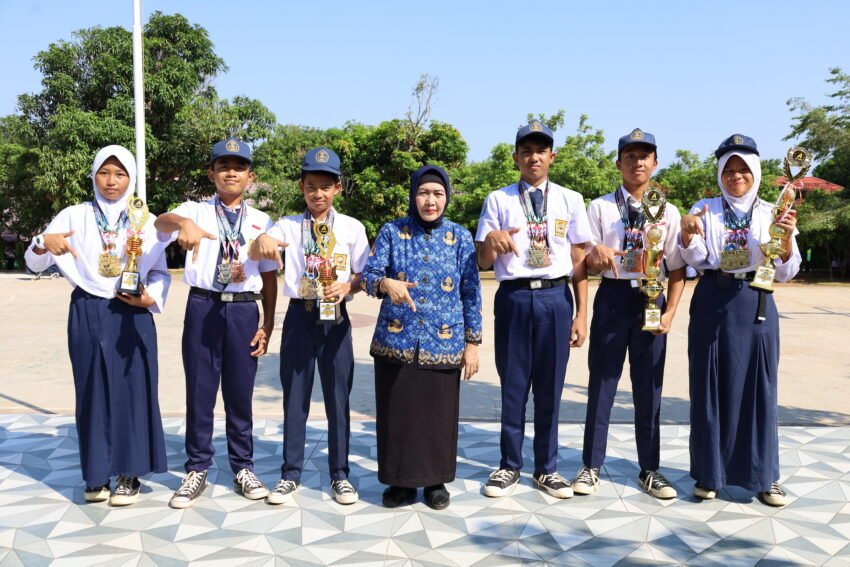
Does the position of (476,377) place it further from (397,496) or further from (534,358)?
(397,496)

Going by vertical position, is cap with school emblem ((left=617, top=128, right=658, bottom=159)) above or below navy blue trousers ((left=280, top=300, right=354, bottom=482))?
above

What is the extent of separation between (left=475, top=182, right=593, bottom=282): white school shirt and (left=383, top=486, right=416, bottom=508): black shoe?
138cm

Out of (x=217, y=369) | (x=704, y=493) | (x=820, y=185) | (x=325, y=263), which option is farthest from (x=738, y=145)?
(x=820, y=185)

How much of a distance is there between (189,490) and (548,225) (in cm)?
262

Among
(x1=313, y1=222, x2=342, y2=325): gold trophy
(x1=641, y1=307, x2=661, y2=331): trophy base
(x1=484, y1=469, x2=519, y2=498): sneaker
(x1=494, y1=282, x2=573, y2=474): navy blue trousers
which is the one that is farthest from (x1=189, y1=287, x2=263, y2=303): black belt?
(x1=641, y1=307, x2=661, y2=331): trophy base

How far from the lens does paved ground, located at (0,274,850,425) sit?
21.1 ft

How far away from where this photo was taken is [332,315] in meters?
3.74

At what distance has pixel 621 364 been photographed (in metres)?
4.23

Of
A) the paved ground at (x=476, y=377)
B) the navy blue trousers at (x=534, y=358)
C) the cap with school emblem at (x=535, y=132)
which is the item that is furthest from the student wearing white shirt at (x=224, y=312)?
the paved ground at (x=476, y=377)

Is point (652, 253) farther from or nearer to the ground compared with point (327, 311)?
farther from the ground

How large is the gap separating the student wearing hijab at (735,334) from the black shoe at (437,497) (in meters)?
1.51

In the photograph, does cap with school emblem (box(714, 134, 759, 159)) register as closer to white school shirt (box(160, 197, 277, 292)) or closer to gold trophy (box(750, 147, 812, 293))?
gold trophy (box(750, 147, 812, 293))

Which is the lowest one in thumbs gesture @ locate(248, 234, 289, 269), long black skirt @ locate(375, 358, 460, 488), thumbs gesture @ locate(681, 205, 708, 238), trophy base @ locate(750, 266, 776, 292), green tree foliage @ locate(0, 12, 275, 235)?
long black skirt @ locate(375, 358, 460, 488)

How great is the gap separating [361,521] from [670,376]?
5542 mm
